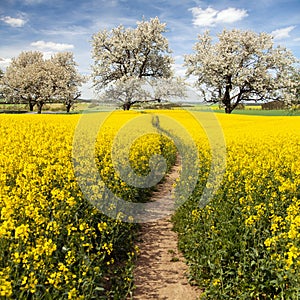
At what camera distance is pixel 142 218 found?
944 cm

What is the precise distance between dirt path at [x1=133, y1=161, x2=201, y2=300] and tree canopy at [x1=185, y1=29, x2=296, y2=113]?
37217 millimetres

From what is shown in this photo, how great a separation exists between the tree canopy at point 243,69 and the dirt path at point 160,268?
37217mm


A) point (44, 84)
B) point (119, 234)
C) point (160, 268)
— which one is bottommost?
point (160, 268)

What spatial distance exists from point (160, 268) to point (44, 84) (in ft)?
203

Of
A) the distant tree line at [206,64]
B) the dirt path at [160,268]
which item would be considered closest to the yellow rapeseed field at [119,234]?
the dirt path at [160,268]

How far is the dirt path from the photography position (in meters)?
5.84

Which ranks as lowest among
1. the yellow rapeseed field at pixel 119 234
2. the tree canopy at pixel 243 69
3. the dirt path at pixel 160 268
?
the dirt path at pixel 160 268

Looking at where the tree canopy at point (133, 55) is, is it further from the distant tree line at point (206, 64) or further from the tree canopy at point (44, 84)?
the tree canopy at point (44, 84)

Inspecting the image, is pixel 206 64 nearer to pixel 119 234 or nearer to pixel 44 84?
pixel 44 84

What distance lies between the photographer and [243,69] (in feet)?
144

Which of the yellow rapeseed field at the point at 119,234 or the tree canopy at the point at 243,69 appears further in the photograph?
the tree canopy at the point at 243,69

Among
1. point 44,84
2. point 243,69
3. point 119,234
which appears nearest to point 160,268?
point 119,234

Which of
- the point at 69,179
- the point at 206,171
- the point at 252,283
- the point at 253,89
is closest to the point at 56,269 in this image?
the point at 69,179

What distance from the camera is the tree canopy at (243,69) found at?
44094 mm
